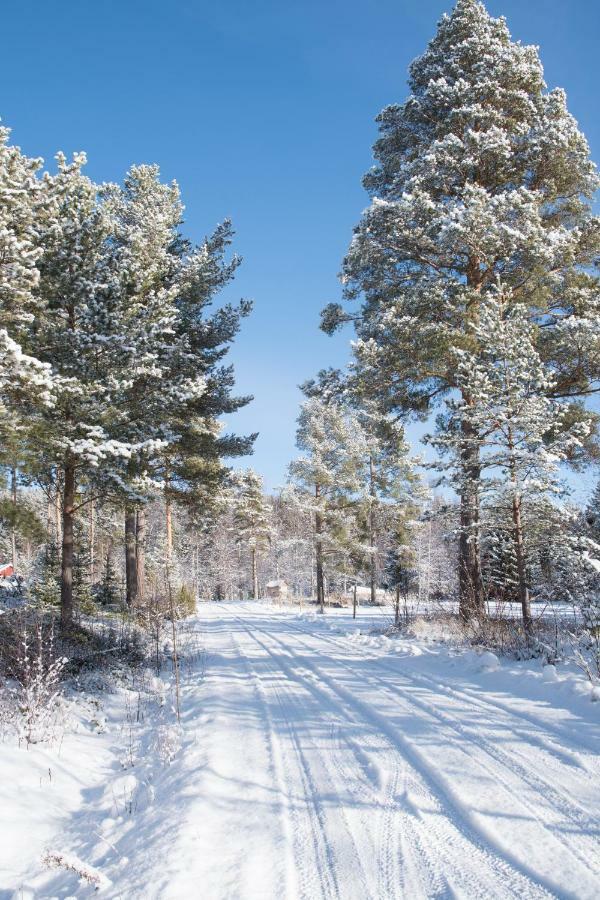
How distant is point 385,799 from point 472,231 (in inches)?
421

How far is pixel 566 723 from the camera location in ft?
15.8

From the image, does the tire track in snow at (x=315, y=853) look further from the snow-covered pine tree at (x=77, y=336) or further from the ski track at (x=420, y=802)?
the snow-covered pine tree at (x=77, y=336)

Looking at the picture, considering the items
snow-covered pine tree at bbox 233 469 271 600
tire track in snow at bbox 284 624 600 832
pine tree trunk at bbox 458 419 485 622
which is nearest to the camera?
tire track in snow at bbox 284 624 600 832

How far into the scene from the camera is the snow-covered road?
8.99 ft

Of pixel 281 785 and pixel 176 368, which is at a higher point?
pixel 176 368

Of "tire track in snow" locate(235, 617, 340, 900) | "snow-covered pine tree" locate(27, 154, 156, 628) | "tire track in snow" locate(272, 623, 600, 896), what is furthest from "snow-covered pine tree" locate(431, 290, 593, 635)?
"snow-covered pine tree" locate(27, 154, 156, 628)

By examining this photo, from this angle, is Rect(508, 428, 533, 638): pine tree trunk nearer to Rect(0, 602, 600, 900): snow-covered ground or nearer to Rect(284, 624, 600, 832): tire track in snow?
Rect(0, 602, 600, 900): snow-covered ground

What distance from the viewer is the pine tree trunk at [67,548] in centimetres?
1066

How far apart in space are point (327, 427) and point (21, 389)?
2244 centimetres

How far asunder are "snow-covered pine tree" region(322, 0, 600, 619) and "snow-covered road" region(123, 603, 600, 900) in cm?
556

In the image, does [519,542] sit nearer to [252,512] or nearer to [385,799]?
[385,799]

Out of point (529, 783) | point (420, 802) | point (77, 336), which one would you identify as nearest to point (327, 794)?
point (420, 802)

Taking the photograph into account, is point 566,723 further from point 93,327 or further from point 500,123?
point 500,123

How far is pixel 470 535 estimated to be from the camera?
33.7 feet
